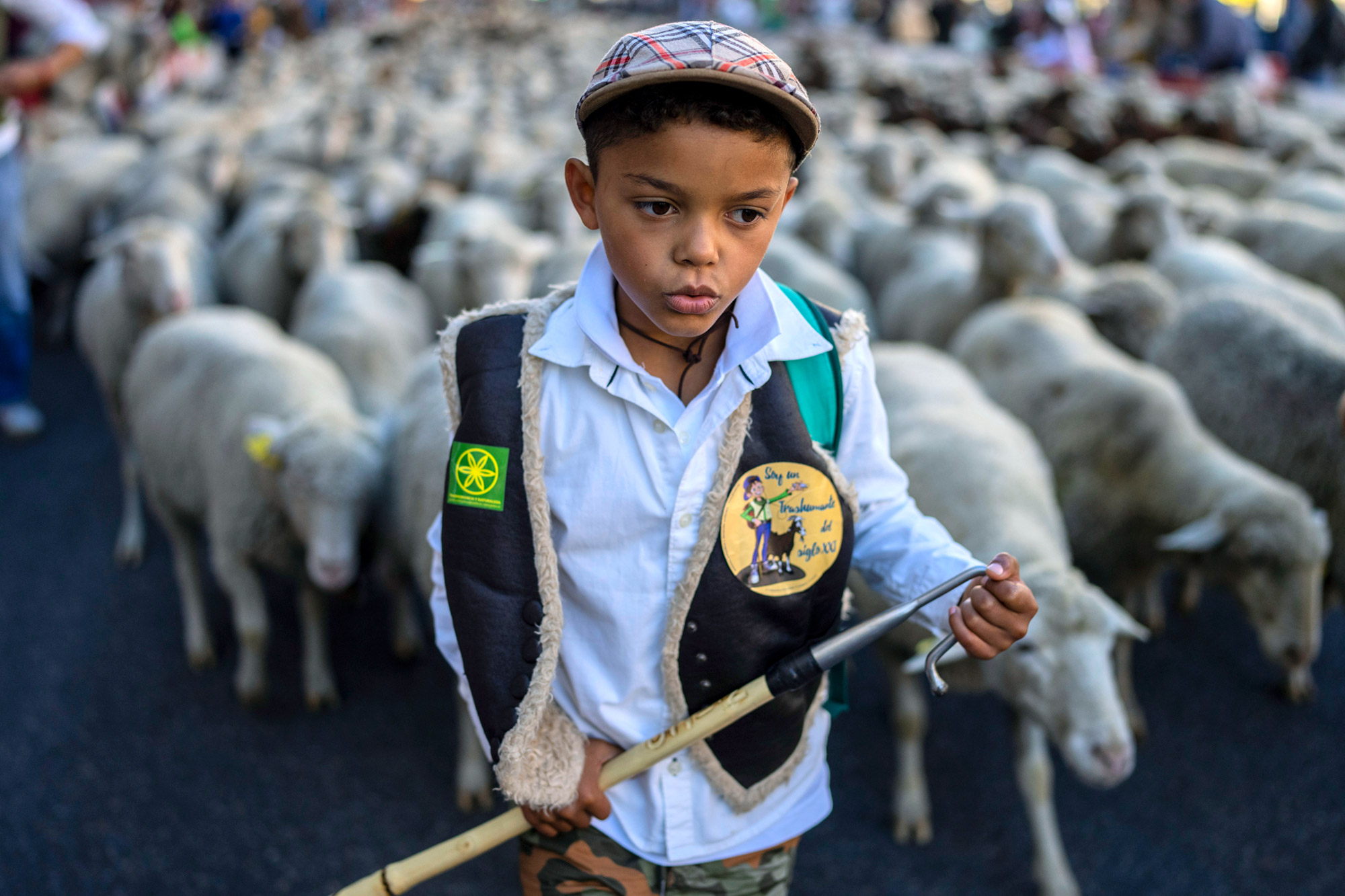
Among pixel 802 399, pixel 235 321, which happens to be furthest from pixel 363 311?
pixel 802 399

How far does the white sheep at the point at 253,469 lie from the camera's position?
102 inches

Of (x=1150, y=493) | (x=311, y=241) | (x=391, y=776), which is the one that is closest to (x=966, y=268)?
(x=1150, y=493)

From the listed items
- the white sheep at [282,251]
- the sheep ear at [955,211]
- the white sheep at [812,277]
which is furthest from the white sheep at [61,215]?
the sheep ear at [955,211]

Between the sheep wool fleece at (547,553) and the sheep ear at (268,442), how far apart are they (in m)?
1.61

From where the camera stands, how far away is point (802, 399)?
3.76ft

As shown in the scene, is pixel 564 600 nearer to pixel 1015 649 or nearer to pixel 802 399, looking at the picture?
pixel 802 399

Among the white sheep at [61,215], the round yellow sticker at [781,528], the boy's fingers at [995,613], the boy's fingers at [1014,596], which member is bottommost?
the white sheep at [61,215]

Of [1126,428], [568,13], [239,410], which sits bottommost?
[568,13]

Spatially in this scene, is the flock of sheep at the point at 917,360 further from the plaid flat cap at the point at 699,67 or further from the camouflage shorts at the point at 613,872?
the plaid flat cap at the point at 699,67

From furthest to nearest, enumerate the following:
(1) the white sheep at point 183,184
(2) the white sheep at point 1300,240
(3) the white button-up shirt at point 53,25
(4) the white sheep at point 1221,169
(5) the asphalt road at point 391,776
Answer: (4) the white sheep at point 1221,169 → (1) the white sheep at point 183,184 → (2) the white sheep at point 1300,240 → (3) the white button-up shirt at point 53,25 → (5) the asphalt road at point 391,776

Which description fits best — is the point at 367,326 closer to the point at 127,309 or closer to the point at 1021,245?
the point at 127,309

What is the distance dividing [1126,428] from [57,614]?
3.57m

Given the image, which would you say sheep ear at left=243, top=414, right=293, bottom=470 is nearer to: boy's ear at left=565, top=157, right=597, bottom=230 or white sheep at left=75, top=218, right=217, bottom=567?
white sheep at left=75, top=218, right=217, bottom=567

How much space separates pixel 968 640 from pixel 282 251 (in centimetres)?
473
